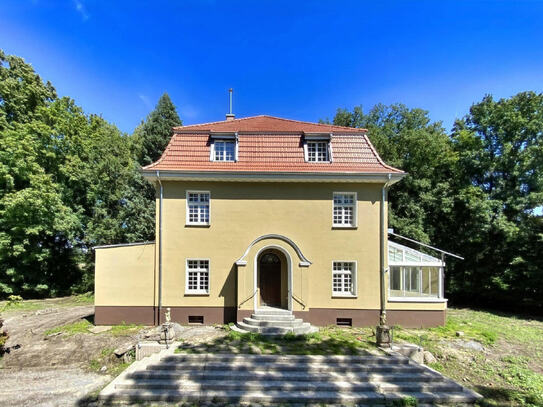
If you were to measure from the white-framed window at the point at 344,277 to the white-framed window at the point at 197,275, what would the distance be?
598 centimetres

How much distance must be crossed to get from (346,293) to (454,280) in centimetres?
1259

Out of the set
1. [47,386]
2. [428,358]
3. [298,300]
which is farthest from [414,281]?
[47,386]

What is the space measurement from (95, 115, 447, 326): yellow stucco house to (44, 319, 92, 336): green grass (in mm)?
875

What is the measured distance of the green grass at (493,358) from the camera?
24.9 ft

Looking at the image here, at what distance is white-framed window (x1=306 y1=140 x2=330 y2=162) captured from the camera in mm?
13250

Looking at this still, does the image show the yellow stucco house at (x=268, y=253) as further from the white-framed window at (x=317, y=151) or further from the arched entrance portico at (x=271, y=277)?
the white-framed window at (x=317, y=151)

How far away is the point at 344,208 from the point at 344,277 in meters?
3.30

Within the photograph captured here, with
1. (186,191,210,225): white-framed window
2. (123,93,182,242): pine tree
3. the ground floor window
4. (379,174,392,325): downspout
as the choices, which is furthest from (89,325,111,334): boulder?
the ground floor window

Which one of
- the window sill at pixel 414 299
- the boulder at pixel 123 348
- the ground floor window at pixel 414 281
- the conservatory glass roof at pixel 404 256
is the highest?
the conservatory glass roof at pixel 404 256

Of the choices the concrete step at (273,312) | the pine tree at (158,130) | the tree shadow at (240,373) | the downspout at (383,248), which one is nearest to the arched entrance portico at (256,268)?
the concrete step at (273,312)

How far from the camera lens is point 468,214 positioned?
19.3m

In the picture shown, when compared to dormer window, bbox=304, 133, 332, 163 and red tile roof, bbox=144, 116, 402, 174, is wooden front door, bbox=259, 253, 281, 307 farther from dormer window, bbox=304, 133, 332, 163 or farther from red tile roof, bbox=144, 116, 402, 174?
dormer window, bbox=304, 133, 332, 163

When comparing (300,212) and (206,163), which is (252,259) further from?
(206,163)

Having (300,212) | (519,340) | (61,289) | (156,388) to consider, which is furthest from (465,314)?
(61,289)
